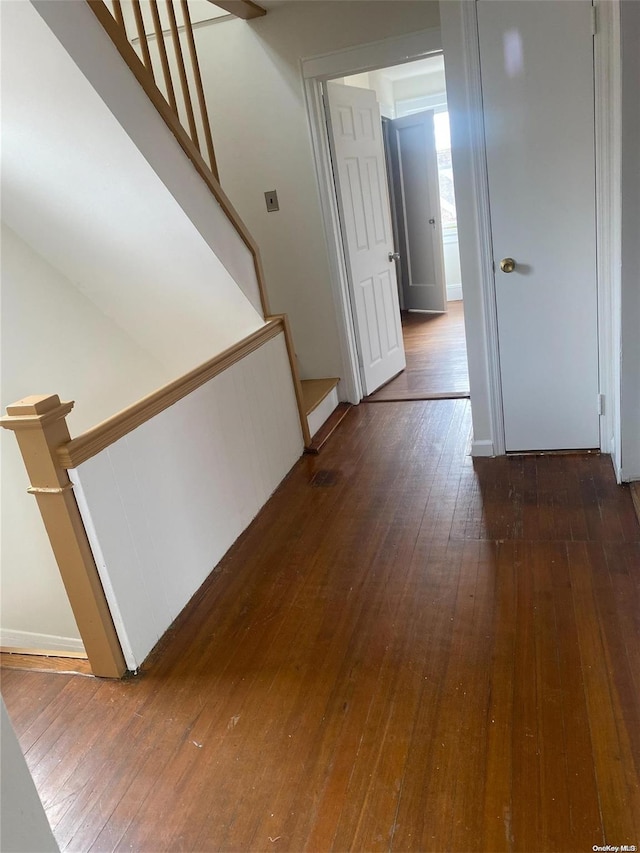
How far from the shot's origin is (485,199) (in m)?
2.93

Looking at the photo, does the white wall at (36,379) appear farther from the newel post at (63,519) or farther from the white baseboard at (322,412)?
the white baseboard at (322,412)

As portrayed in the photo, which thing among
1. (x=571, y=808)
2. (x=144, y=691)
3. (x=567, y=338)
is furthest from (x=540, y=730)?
(x=567, y=338)

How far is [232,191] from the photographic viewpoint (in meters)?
4.19

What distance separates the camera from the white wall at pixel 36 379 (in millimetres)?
3092

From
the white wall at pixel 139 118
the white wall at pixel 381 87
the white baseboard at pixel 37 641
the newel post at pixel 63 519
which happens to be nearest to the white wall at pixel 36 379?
the white baseboard at pixel 37 641

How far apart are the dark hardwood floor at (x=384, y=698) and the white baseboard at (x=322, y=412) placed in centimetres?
110

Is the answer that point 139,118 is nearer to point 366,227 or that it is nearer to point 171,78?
point 171,78

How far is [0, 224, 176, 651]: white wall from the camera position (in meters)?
3.09

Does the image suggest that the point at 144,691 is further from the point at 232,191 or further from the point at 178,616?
the point at 232,191

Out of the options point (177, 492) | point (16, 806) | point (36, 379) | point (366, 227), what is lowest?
point (177, 492)

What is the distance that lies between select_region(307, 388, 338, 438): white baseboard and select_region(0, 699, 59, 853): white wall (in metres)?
2.94

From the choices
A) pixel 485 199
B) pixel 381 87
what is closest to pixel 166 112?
pixel 485 199

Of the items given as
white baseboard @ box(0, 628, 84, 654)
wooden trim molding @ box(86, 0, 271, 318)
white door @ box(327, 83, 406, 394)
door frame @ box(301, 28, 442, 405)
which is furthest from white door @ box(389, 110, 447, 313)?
white baseboard @ box(0, 628, 84, 654)

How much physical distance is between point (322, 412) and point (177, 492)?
1822mm
